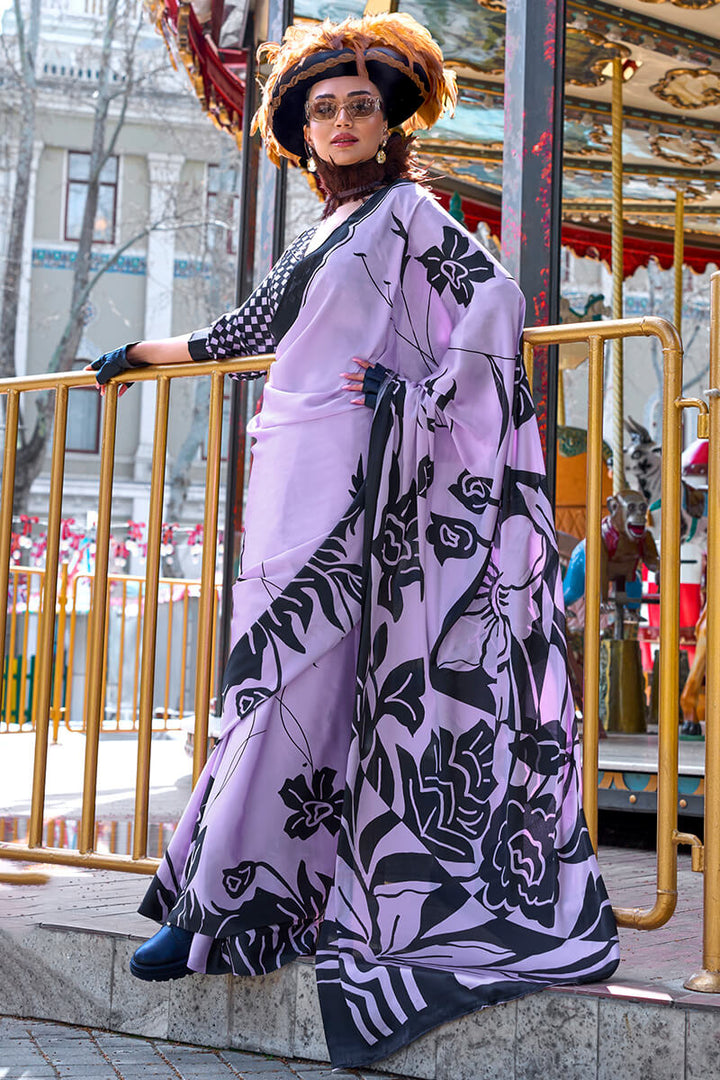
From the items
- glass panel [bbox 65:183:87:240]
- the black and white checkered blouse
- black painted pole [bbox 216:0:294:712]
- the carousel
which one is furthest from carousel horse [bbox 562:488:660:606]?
glass panel [bbox 65:183:87:240]

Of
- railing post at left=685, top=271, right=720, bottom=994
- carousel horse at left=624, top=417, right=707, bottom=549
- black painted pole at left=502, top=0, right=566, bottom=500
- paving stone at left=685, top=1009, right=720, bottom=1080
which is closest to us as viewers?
paving stone at left=685, top=1009, right=720, bottom=1080

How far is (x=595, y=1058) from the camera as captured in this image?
2135 mm

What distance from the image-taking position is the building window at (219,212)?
2033 centimetres

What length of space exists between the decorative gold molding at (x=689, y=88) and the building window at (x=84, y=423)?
640 inches

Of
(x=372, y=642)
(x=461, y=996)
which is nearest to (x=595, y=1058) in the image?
(x=461, y=996)

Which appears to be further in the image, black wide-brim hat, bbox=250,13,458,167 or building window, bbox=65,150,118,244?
building window, bbox=65,150,118,244

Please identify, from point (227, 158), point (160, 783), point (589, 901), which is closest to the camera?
point (589, 901)

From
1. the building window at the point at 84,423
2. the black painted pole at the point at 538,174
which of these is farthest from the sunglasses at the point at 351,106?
the building window at the point at 84,423

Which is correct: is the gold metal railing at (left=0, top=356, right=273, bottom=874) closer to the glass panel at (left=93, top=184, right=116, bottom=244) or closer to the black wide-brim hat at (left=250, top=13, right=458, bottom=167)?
the black wide-brim hat at (left=250, top=13, right=458, bottom=167)

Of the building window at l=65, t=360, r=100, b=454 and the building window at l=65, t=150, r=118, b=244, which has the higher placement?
the building window at l=65, t=150, r=118, b=244

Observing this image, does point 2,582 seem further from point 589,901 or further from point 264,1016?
point 589,901

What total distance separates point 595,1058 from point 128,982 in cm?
92

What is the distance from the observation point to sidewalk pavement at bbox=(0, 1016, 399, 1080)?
228cm

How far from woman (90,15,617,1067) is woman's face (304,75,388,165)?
0.13 meters
